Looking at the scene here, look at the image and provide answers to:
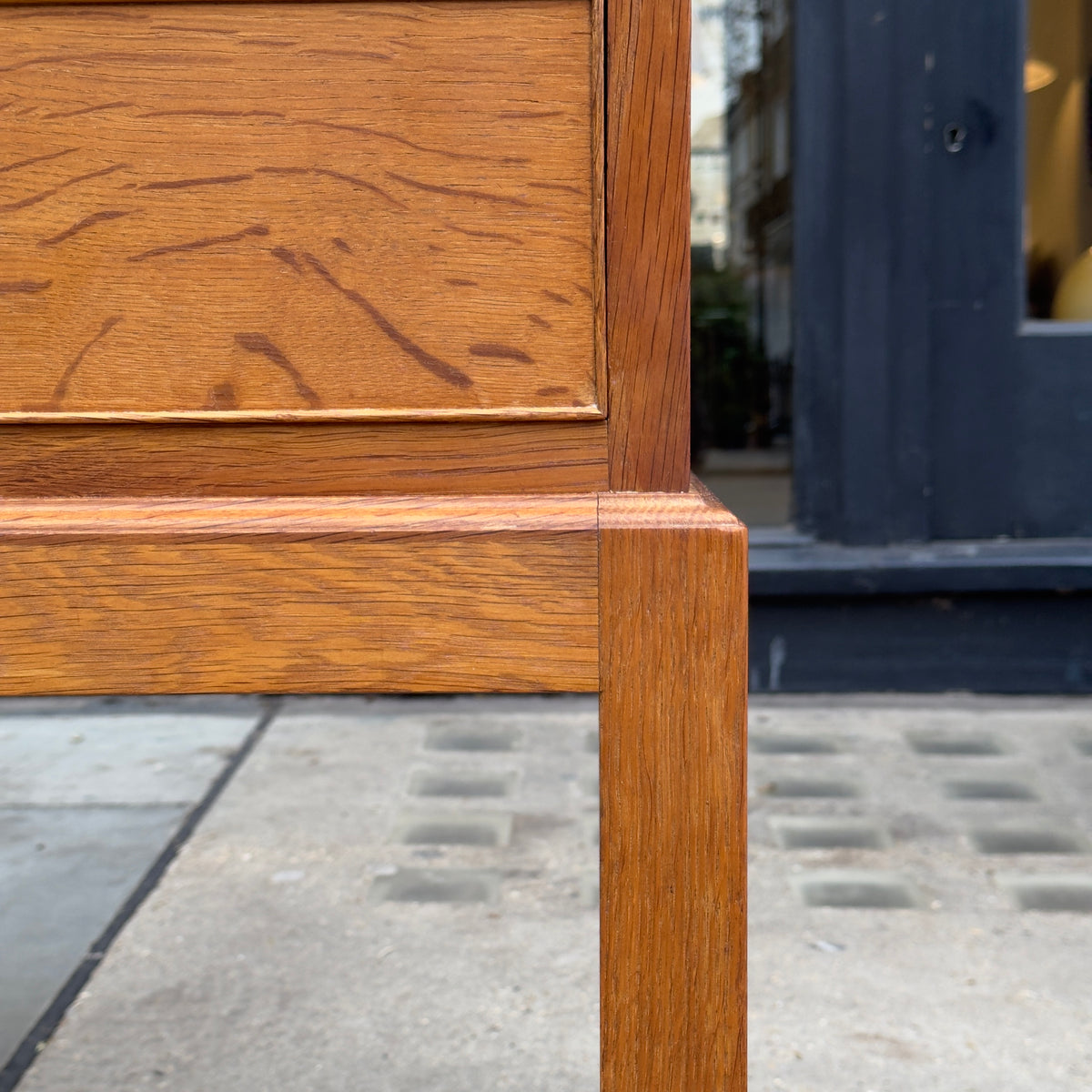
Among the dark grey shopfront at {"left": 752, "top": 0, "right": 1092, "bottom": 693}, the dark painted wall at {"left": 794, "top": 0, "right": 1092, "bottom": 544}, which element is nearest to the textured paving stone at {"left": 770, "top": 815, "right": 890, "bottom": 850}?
the dark grey shopfront at {"left": 752, "top": 0, "right": 1092, "bottom": 693}

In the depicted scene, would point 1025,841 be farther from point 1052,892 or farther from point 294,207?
point 294,207

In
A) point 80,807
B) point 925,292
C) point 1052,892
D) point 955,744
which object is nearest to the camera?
point 1052,892

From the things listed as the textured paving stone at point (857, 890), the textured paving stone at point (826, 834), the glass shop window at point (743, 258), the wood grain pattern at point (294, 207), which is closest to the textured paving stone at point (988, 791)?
the textured paving stone at point (826, 834)

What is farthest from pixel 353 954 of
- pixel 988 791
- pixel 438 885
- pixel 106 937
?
pixel 988 791

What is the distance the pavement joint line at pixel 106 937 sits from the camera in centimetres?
158

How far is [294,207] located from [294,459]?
186mm

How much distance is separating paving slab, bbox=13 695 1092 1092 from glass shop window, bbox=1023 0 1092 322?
3.94 feet

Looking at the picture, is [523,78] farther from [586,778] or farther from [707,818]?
[586,778]

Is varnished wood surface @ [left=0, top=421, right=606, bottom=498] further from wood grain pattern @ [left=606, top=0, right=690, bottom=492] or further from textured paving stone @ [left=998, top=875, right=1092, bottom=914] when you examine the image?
textured paving stone @ [left=998, top=875, right=1092, bottom=914]

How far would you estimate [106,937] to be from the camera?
1.93 m

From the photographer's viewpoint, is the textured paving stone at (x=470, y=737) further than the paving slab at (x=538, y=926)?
Yes

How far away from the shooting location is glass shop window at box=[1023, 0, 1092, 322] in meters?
3.22

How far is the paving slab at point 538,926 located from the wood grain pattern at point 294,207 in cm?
100

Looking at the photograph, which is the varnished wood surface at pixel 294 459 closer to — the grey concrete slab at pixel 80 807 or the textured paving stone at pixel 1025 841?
the grey concrete slab at pixel 80 807
